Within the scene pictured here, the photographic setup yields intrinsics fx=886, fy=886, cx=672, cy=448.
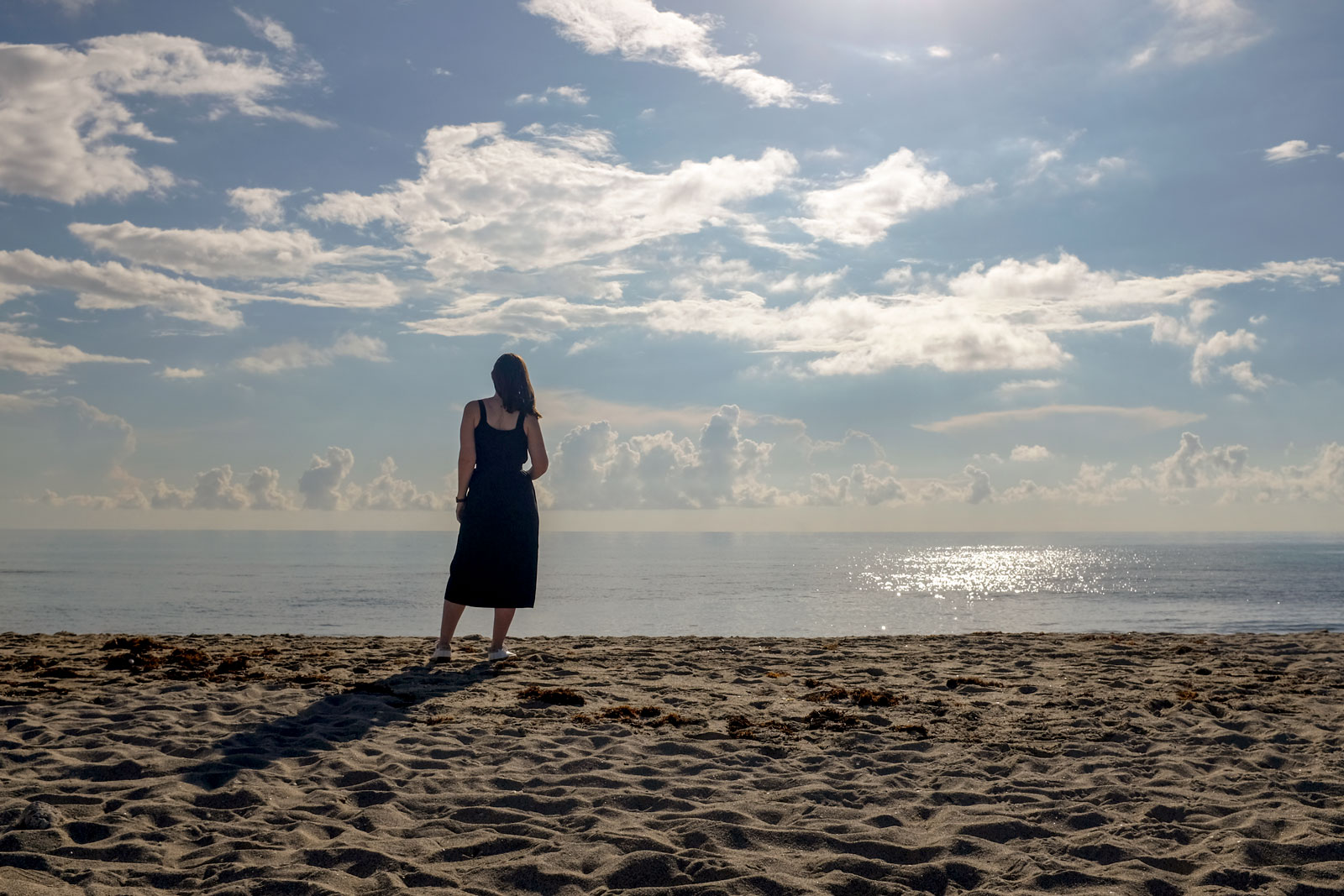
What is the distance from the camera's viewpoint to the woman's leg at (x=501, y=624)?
8117mm

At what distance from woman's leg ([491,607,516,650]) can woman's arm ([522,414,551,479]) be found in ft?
4.11

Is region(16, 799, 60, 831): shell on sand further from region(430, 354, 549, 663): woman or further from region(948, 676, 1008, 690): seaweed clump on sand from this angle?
region(948, 676, 1008, 690): seaweed clump on sand

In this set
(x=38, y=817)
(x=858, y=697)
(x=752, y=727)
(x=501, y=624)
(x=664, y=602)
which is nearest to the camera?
(x=38, y=817)

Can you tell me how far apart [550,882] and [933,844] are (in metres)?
1.52

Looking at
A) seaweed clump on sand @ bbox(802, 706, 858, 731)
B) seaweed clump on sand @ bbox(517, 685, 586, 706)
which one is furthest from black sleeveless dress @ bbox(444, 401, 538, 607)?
seaweed clump on sand @ bbox(802, 706, 858, 731)

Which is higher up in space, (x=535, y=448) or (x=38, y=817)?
(x=535, y=448)

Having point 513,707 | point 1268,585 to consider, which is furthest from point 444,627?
point 1268,585

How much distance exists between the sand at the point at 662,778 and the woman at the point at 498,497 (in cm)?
75

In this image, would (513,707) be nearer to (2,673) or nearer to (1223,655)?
(2,673)

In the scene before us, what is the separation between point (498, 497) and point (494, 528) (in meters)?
0.28

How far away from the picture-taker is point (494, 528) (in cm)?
800

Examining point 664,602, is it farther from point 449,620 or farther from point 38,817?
point 38,817

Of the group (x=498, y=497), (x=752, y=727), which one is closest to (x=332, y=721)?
(x=752, y=727)

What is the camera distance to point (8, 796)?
3959 millimetres
